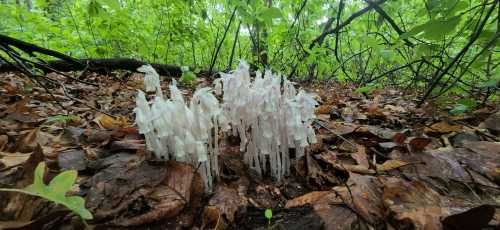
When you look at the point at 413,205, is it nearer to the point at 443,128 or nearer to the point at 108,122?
the point at 443,128

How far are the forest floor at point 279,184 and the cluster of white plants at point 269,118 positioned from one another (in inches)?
4.1

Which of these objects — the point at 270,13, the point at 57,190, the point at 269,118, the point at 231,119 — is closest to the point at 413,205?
the point at 269,118

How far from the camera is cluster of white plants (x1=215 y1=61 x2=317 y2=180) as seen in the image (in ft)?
5.13

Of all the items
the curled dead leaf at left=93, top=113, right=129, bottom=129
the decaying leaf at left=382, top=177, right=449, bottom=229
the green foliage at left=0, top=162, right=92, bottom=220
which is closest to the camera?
the green foliage at left=0, top=162, right=92, bottom=220

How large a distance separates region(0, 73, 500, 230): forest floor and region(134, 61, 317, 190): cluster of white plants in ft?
0.30

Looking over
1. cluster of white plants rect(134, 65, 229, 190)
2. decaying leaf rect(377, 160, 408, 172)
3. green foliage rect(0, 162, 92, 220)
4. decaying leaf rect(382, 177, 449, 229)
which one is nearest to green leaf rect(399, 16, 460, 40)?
decaying leaf rect(377, 160, 408, 172)

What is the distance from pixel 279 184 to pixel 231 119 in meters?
0.48

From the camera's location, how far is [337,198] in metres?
1.42

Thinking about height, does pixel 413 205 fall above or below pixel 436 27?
below

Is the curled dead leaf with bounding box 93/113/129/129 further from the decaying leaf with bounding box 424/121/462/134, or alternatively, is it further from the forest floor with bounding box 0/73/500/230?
the decaying leaf with bounding box 424/121/462/134

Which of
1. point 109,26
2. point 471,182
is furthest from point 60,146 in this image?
A: point 109,26

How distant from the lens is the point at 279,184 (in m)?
1.68

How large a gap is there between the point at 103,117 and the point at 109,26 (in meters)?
2.88

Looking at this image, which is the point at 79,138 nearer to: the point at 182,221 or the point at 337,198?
the point at 182,221
